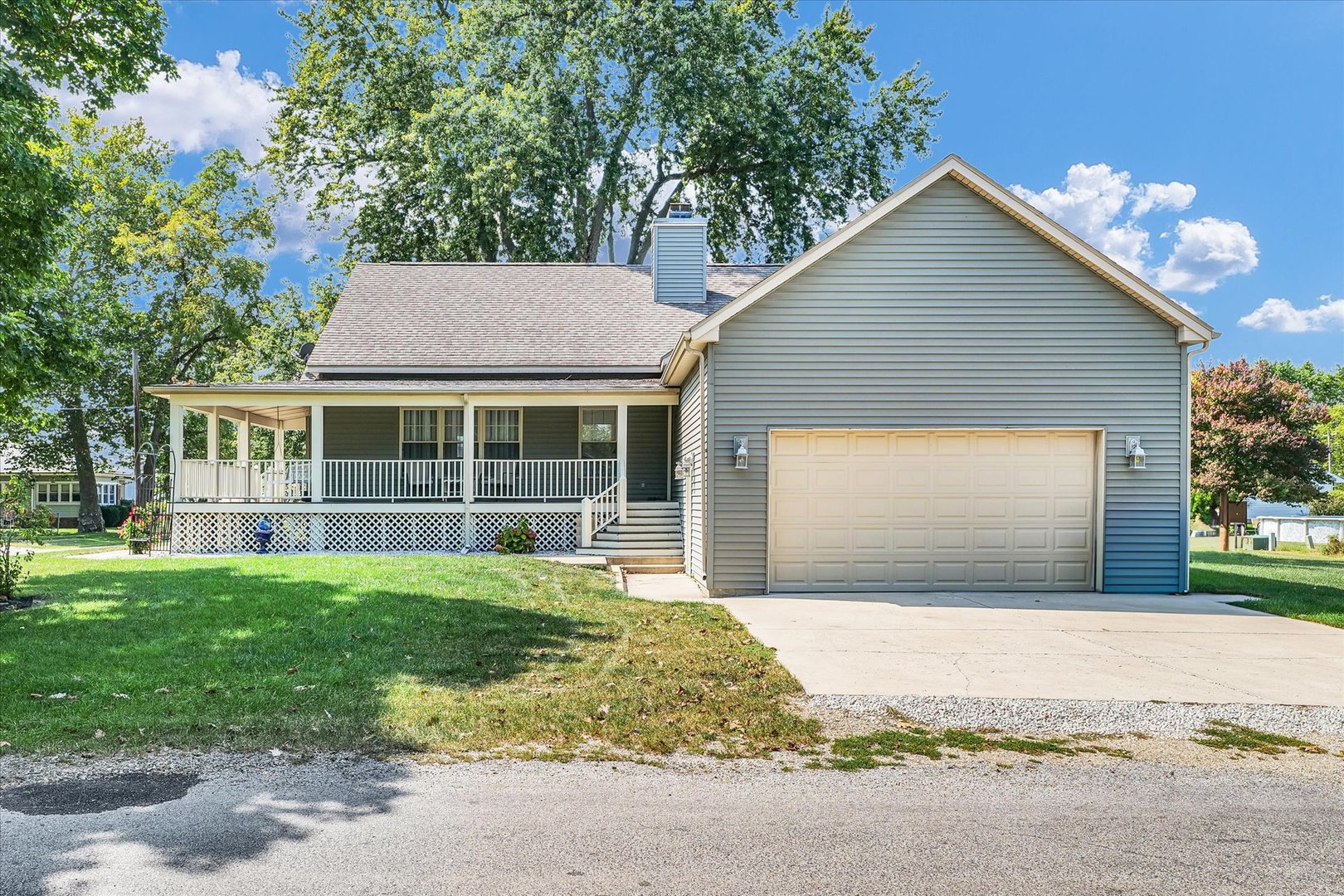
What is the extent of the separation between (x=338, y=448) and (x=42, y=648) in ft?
37.0

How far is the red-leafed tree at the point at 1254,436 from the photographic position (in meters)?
24.1

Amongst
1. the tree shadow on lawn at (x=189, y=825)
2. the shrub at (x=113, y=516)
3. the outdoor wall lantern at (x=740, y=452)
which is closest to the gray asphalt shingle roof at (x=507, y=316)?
the outdoor wall lantern at (x=740, y=452)

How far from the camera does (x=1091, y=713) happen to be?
5.85 m

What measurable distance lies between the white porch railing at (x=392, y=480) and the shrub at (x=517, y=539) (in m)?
1.63

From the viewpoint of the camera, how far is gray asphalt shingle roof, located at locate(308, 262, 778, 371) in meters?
18.1

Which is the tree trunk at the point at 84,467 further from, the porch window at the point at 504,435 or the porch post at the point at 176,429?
the porch window at the point at 504,435

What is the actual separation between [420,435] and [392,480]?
1.29 metres

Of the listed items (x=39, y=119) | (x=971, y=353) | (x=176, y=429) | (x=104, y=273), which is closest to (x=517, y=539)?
(x=176, y=429)

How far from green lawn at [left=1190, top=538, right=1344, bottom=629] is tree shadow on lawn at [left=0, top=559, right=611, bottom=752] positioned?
879 cm

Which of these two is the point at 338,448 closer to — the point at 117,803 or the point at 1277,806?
the point at 117,803

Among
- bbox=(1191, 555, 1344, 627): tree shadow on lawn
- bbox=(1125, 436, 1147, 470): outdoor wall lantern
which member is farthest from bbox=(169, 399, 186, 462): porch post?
bbox=(1191, 555, 1344, 627): tree shadow on lawn

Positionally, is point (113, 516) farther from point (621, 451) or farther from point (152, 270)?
point (621, 451)

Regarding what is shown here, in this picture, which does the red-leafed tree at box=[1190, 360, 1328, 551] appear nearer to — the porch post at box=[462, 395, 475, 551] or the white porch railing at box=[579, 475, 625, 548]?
the white porch railing at box=[579, 475, 625, 548]

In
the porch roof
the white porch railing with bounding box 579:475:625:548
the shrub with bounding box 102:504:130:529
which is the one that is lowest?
the shrub with bounding box 102:504:130:529
